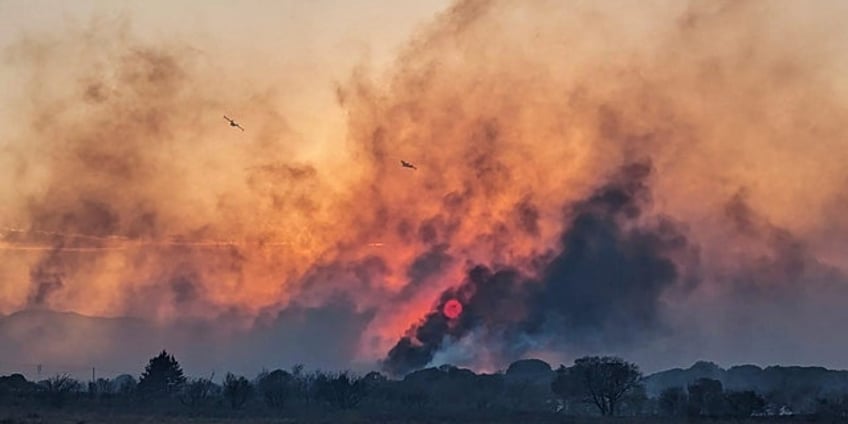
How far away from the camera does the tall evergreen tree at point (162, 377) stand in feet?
379

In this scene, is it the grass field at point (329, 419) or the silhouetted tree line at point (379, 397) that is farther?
the silhouetted tree line at point (379, 397)

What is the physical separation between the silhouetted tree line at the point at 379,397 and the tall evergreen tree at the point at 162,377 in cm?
12

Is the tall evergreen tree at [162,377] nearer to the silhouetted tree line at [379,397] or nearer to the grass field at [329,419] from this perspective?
the silhouetted tree line at [379,397]

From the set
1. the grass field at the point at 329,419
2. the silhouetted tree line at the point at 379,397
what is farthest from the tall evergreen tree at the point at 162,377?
the grass field at the point at 329,419

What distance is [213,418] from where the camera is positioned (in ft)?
279

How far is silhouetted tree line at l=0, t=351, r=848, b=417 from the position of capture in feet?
323

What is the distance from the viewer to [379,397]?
12725 centimetres

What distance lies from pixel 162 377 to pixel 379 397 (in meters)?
28.7

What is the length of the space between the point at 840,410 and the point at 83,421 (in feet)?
237

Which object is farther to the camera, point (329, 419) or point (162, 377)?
point (162, 377)

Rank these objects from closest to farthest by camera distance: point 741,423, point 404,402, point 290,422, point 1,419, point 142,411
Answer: point 1,419 < point 290,422 < point 741,423 < point 142,411 < point 404,402

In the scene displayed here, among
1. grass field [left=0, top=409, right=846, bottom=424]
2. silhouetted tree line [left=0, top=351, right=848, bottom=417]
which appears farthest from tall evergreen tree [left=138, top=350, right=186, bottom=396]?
grass field [left=0, top=409, right=846, bottom=424]

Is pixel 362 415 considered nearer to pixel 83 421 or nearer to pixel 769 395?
pixel 83 421

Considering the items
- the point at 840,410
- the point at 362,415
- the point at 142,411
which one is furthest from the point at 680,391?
the point at 142,411
